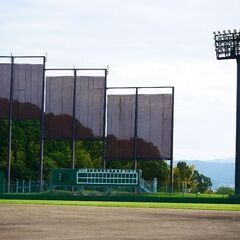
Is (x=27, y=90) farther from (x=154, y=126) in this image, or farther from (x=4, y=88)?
(x=154, y=126)


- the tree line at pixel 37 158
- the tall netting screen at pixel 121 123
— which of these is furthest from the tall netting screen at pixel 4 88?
the tree line at pixel 37 158

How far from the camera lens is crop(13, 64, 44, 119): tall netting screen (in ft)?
198

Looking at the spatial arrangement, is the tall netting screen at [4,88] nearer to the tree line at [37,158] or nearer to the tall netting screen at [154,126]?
the tall netting screen at [154,126]

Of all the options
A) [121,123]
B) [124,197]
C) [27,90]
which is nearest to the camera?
[124,197]

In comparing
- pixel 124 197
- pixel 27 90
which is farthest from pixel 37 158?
pixel 124 197

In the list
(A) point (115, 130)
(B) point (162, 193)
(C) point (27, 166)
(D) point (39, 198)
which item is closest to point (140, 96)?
(A) point (115, 130)

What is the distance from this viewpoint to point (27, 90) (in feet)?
200

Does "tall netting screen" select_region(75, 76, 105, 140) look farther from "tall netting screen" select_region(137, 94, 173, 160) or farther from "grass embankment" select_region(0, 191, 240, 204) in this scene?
"grass embankment" select_region(0, 191, 240, 204)

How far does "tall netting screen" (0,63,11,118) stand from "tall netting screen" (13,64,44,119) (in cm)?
73

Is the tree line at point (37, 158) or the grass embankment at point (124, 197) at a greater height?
the tree line at point (37, 158)

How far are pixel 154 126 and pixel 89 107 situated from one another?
617 cm

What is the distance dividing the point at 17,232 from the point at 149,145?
41.8 meters

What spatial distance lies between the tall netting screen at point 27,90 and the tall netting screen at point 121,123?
652 cm

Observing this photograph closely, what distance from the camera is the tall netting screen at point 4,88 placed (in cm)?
6134
